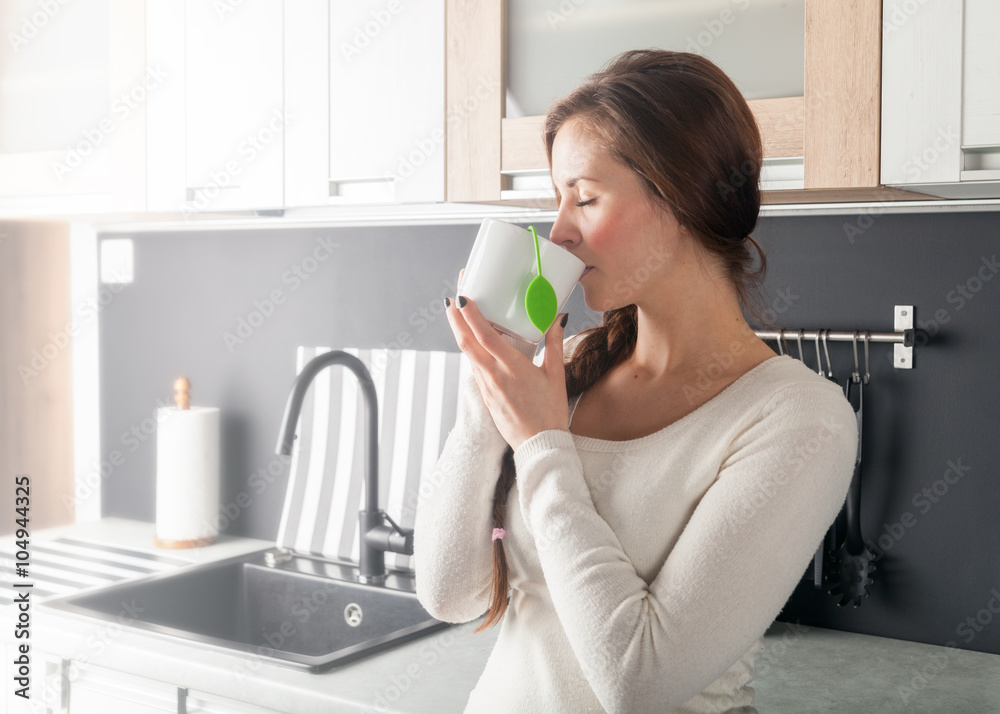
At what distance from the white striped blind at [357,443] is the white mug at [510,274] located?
0.94 meters

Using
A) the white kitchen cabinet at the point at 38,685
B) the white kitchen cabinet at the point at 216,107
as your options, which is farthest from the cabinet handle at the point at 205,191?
the white kitchen cabinet at the point at 38,685

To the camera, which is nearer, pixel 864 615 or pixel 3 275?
Result: pixel 864 615

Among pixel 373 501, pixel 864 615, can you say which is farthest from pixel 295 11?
pixel 864 615

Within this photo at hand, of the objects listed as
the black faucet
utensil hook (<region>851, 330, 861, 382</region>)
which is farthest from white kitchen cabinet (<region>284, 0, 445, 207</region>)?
utensil hook (<region>851, 330, 861, 382</region>)

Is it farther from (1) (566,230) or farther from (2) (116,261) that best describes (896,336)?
(2) (116,261)

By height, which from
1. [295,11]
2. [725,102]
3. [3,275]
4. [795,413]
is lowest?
[795,413]

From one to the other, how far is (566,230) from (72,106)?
145cm

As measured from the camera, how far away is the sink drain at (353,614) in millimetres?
1892

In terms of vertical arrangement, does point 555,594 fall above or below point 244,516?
above

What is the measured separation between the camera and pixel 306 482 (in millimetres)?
2195

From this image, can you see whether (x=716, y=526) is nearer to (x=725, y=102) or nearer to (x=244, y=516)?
(x=725, y=102)

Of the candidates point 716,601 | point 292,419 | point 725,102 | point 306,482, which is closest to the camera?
point 716,601

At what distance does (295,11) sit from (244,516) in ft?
3.91

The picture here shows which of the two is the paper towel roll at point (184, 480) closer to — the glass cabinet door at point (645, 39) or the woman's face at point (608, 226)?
the glass cabinet door at point (645, 39)
